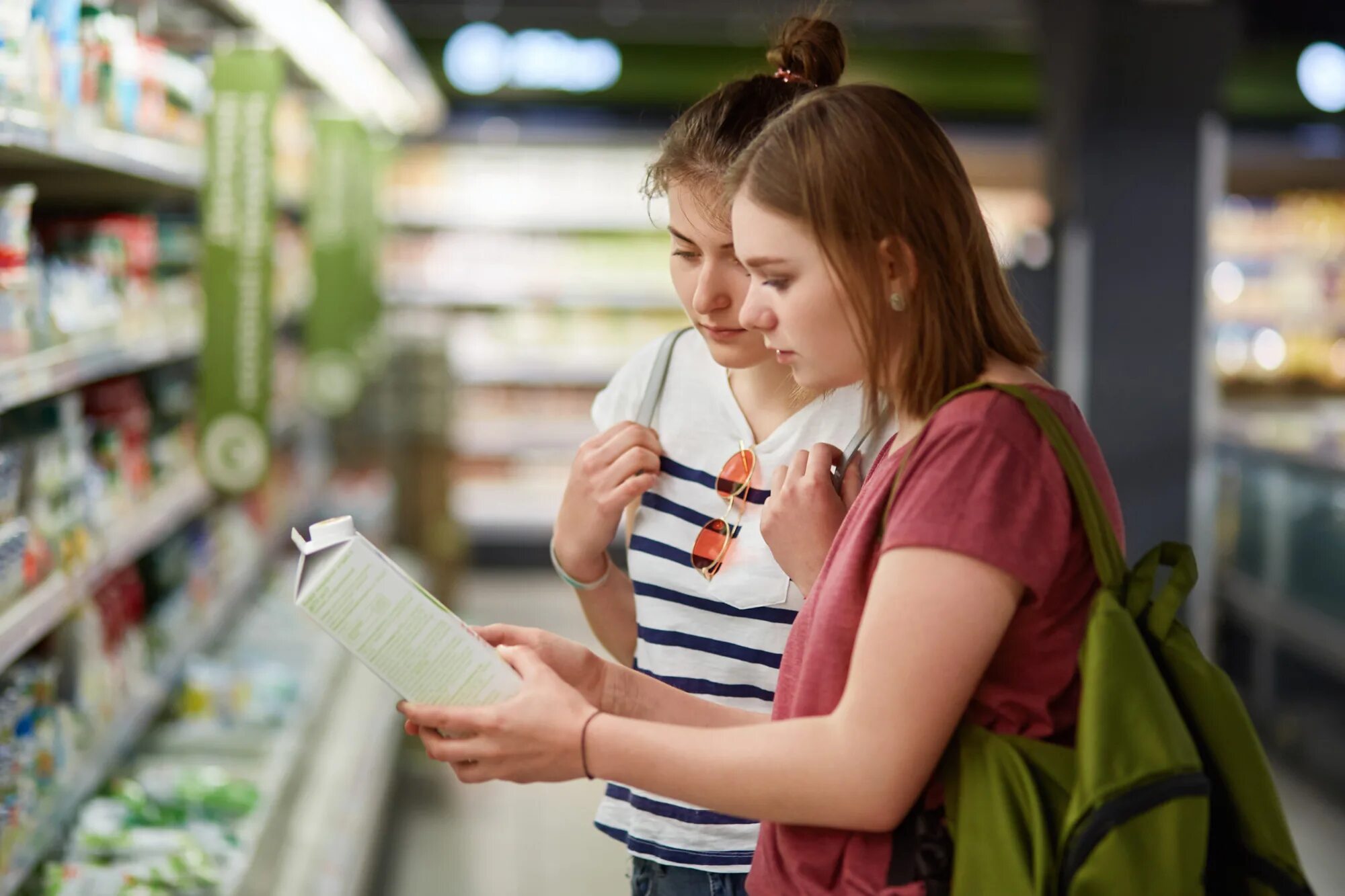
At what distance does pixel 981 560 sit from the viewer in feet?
3.27

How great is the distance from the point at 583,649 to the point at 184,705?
8.24 feet

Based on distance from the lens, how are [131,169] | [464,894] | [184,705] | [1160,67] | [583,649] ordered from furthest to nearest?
[1160,67] → [464,894] → [184,705] → [131,169] → [583,649]

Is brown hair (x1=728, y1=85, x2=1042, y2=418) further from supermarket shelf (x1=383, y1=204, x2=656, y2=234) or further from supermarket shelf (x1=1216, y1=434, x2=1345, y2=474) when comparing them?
supermarket shelf (x1=383, y1=204, x2=656, y2=234)

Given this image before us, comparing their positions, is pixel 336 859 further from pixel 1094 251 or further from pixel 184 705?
pixel 1094 251

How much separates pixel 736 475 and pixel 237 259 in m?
2.27

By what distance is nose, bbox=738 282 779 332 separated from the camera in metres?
1.16

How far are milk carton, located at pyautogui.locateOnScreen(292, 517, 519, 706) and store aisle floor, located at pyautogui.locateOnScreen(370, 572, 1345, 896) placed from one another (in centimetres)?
296

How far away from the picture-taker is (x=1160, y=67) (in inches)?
207

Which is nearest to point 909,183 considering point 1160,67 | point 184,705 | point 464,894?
point 184,705

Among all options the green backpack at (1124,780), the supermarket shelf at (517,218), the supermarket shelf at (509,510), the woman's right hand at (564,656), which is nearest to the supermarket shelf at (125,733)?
the woman's right hand at (564,656)

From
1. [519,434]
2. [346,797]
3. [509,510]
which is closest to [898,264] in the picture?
[346,797]

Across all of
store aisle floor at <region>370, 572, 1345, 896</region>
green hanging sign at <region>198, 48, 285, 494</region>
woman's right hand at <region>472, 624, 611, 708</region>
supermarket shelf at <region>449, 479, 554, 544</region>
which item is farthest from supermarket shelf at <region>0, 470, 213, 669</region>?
supermarket shelf at <region>449, 479, 554, 544</region>

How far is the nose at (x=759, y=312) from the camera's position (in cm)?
116

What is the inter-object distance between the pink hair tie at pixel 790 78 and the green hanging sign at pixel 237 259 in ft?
7.35
